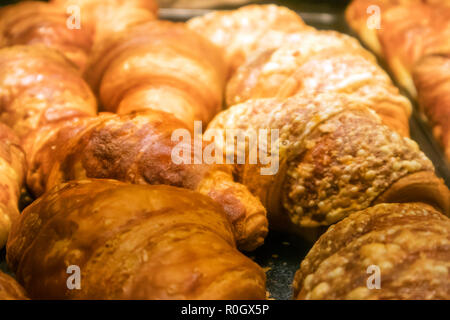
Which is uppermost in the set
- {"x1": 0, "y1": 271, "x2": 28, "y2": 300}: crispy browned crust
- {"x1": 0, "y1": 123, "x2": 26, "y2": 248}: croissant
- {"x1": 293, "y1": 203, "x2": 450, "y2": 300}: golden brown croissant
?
{"x1": 293, "y1": 203, "x2": 450, "y2": 300}: golden brown croissant

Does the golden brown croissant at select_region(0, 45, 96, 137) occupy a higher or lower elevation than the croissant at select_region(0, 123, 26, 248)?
higher

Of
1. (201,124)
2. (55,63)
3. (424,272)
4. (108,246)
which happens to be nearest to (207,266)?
(108,246)

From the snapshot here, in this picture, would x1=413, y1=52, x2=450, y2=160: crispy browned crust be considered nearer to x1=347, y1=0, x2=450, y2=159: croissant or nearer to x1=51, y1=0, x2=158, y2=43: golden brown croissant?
x1=347, y1=0, x2=450, y2=159: croissant

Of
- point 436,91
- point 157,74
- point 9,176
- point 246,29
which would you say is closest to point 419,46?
point 436,91

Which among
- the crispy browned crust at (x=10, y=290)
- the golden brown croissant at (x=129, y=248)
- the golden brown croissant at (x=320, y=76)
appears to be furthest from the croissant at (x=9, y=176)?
the golden brown croissant at (x=320, y=76)

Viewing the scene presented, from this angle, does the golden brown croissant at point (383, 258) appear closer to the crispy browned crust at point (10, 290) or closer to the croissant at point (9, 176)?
the crispy browned crust at point (10, 290)

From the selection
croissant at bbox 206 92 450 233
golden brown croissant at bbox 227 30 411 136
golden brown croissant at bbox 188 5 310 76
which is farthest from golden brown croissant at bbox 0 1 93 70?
croissant at bbox 206 92 450 233

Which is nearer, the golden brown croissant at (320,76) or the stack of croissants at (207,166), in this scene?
the stack of croissants at (207,166)
